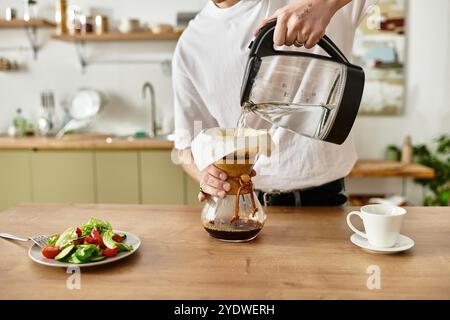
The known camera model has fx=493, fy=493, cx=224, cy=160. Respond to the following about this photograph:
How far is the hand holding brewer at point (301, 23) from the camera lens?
1025 mm

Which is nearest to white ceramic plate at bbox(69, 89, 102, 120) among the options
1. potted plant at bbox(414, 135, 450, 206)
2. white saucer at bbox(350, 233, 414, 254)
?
potted plant at bbox(414, 135, 450, 206)

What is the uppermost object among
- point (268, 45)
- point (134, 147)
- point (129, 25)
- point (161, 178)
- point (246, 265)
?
point (129, 25)

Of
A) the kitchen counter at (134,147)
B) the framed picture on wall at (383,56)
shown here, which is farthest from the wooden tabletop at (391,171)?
the framed picture on wall at (383,56)

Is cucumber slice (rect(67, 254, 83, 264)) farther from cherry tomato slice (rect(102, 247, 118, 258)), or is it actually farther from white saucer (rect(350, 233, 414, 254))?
white saucer (rect(350, 233, 414, 254))

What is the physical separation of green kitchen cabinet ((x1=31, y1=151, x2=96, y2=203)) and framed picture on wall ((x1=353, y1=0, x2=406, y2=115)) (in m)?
1.92

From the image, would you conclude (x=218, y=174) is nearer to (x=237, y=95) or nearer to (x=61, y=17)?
(x=237, y=95)

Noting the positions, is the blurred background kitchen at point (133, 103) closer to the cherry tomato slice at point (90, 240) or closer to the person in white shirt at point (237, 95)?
the person in white shirt at point (237, 95)

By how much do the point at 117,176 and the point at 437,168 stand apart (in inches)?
84.3

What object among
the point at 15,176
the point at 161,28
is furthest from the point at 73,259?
the point at 161,28

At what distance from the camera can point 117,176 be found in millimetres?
3172

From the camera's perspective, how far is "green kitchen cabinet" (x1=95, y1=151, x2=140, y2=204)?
10.3 feet

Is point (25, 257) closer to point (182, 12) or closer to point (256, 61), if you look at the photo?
point (256, 61)
